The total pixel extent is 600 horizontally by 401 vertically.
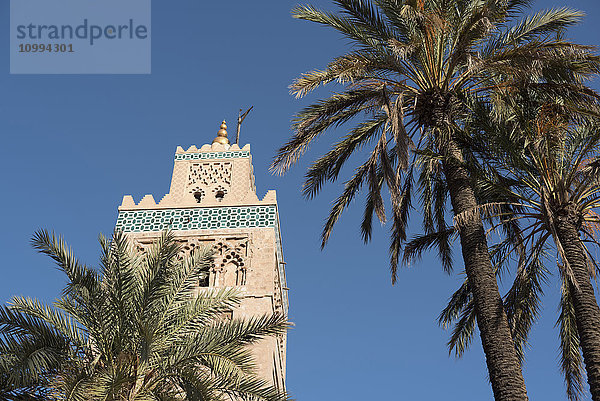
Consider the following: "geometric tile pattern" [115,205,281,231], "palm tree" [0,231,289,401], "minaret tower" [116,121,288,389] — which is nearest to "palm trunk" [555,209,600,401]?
"palm tree" [0,231,289,401]

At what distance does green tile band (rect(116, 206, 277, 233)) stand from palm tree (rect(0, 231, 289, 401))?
17.0 feet

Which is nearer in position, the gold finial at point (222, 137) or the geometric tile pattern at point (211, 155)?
→ the geometric tile pattern at point (211, 155)

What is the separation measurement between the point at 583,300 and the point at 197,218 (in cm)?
838

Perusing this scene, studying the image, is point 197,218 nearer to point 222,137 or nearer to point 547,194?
point 222,137

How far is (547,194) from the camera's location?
10375mm

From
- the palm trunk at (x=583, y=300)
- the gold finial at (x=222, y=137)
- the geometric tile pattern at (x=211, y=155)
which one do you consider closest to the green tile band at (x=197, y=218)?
the geometric tile pattern at (x=211, y=155)

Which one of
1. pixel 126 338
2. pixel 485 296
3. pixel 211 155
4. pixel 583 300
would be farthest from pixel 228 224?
pixel 583 300

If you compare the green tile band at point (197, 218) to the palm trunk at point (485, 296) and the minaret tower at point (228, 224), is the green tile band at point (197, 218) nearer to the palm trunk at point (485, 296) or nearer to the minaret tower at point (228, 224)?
the minaret tower at point (228, 224)

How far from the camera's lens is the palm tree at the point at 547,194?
32.7ft

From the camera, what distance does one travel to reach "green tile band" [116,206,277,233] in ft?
50.5

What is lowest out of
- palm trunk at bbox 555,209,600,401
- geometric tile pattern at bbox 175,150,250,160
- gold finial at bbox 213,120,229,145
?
palm trunk at bbox 555,209,600,401

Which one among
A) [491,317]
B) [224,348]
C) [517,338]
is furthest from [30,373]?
[517,338]

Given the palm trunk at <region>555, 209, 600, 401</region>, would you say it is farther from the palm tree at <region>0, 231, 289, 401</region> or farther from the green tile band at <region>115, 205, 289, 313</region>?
the green tile band at <region>115, 205, 289, 313</region>

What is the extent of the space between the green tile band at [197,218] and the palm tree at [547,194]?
547 cm
